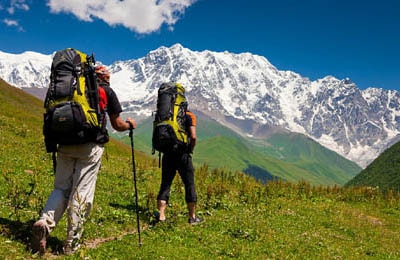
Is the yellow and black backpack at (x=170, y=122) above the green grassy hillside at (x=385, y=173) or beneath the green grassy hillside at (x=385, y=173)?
above

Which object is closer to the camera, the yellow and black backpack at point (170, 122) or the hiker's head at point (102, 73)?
the hiker's head at point (102, 73)

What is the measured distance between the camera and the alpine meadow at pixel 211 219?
990 cm

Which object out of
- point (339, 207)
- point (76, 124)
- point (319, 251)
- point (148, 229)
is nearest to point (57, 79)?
point (76, 124)

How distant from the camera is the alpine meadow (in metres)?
9.90

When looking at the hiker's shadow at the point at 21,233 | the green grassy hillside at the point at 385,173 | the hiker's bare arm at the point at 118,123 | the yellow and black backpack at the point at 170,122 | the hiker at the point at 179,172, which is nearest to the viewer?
the hiker's shadow at the point at 21,233

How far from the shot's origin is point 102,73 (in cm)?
944

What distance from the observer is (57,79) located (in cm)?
834

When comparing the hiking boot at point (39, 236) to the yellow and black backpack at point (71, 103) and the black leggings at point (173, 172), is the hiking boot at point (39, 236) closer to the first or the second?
the yellow and black backpack at point (71, 103)

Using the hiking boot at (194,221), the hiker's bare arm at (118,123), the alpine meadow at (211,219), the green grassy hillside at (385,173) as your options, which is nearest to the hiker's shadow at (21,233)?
the alpine meadow at (211,219)

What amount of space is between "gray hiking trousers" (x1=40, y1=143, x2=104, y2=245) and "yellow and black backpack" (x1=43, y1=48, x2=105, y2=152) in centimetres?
30

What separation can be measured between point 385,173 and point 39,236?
144794mm

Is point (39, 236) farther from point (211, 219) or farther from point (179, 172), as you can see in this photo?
point (211, 219)

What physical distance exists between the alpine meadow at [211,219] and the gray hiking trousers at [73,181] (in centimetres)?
71

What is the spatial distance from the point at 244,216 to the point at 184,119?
5.09 metres
